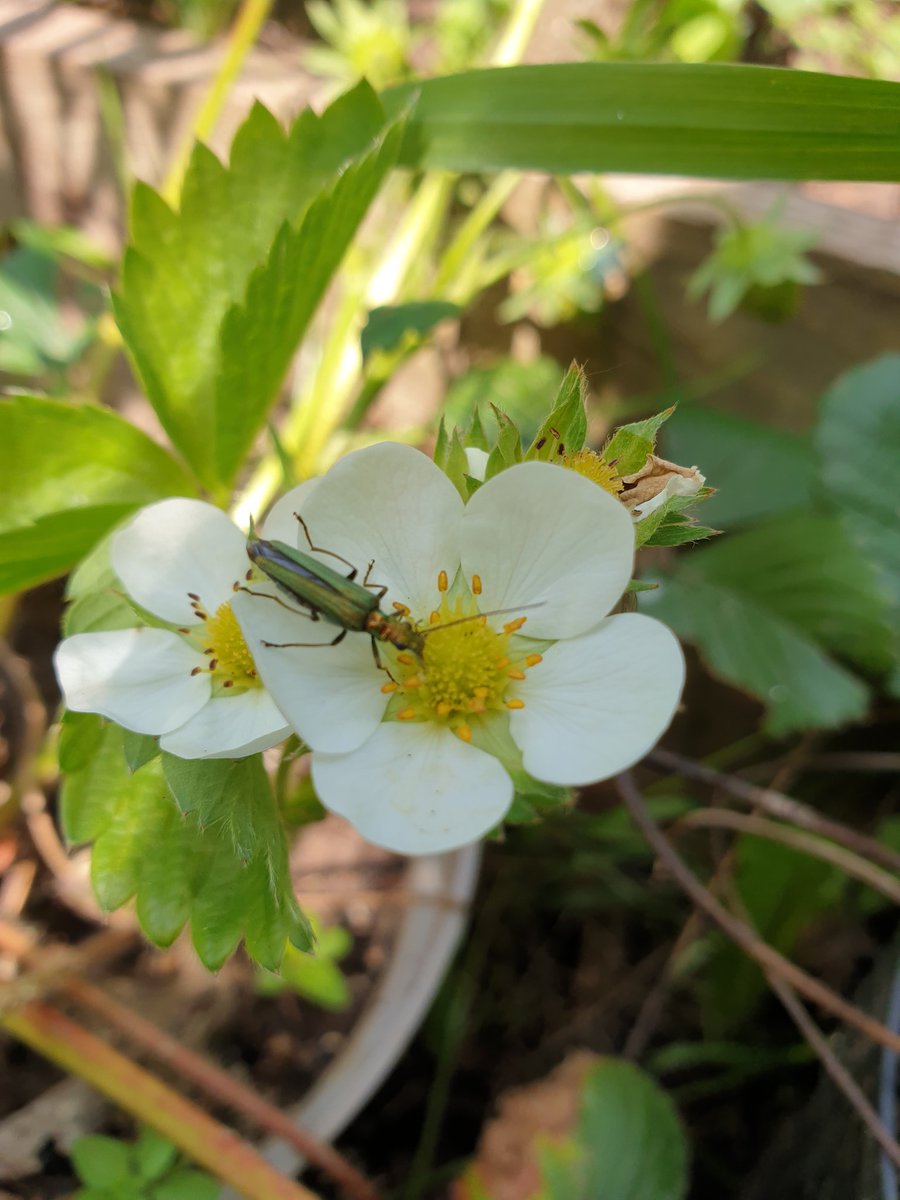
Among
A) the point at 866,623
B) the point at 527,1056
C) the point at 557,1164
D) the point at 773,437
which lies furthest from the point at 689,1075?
the point at 773,437

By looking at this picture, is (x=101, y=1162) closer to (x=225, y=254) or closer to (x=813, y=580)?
(x=225, y=254)

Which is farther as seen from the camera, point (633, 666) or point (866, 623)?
point (866, 623)

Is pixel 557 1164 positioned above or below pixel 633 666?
below

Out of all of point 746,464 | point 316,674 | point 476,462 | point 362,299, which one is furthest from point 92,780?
point 746,464

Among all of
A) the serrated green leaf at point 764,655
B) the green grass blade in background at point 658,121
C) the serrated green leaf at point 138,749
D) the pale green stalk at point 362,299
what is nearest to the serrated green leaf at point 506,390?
the pale green stalk at point 362,299

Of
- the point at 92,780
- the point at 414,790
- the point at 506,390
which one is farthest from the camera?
the point at 506,390

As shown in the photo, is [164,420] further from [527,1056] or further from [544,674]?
[527,1056]

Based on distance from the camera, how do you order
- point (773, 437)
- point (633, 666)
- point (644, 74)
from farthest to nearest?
point (773, 437) < point (644, 74) < point (633, 666)
